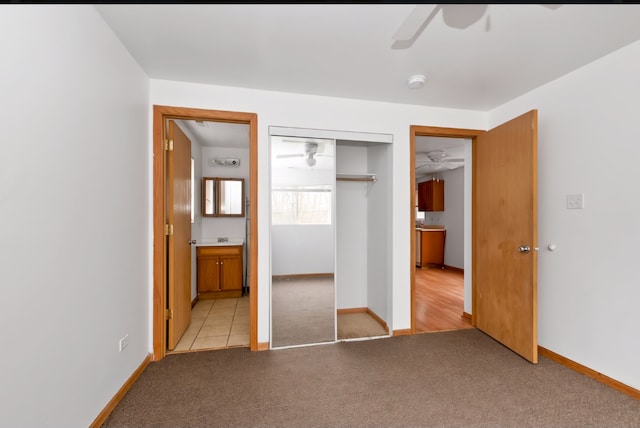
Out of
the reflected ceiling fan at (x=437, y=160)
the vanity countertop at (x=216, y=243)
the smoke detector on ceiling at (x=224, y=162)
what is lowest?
the vanity countertop at (x=216, y=243)

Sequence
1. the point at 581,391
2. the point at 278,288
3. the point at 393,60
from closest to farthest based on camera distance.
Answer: the point at 581,391, the point at 393,60, the point at 278,288

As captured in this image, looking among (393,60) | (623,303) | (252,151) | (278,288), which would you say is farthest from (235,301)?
(623,303)

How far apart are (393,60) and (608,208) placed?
6.44 feet

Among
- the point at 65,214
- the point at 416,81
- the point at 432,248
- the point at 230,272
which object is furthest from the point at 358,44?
the point at 432,248

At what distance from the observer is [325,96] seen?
2.76m

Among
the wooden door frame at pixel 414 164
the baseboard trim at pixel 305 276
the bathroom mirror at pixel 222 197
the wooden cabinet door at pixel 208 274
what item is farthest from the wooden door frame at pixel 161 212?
the bathroom mirror at pixel 222 197

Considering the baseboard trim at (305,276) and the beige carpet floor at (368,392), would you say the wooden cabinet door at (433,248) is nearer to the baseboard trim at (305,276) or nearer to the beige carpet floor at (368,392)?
the beige carpet floor at (368,392)

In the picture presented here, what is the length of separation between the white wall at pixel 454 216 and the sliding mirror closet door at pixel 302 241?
465 centimetres

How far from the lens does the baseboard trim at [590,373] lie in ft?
6.27

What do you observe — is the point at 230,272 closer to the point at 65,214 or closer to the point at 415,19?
the point at 65,214

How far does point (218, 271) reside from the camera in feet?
13.3

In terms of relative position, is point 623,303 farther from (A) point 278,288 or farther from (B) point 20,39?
(B) point 20,39

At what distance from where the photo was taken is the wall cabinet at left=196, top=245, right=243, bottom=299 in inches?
158

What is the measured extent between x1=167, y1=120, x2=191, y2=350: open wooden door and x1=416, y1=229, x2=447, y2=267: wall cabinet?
5287 mm
